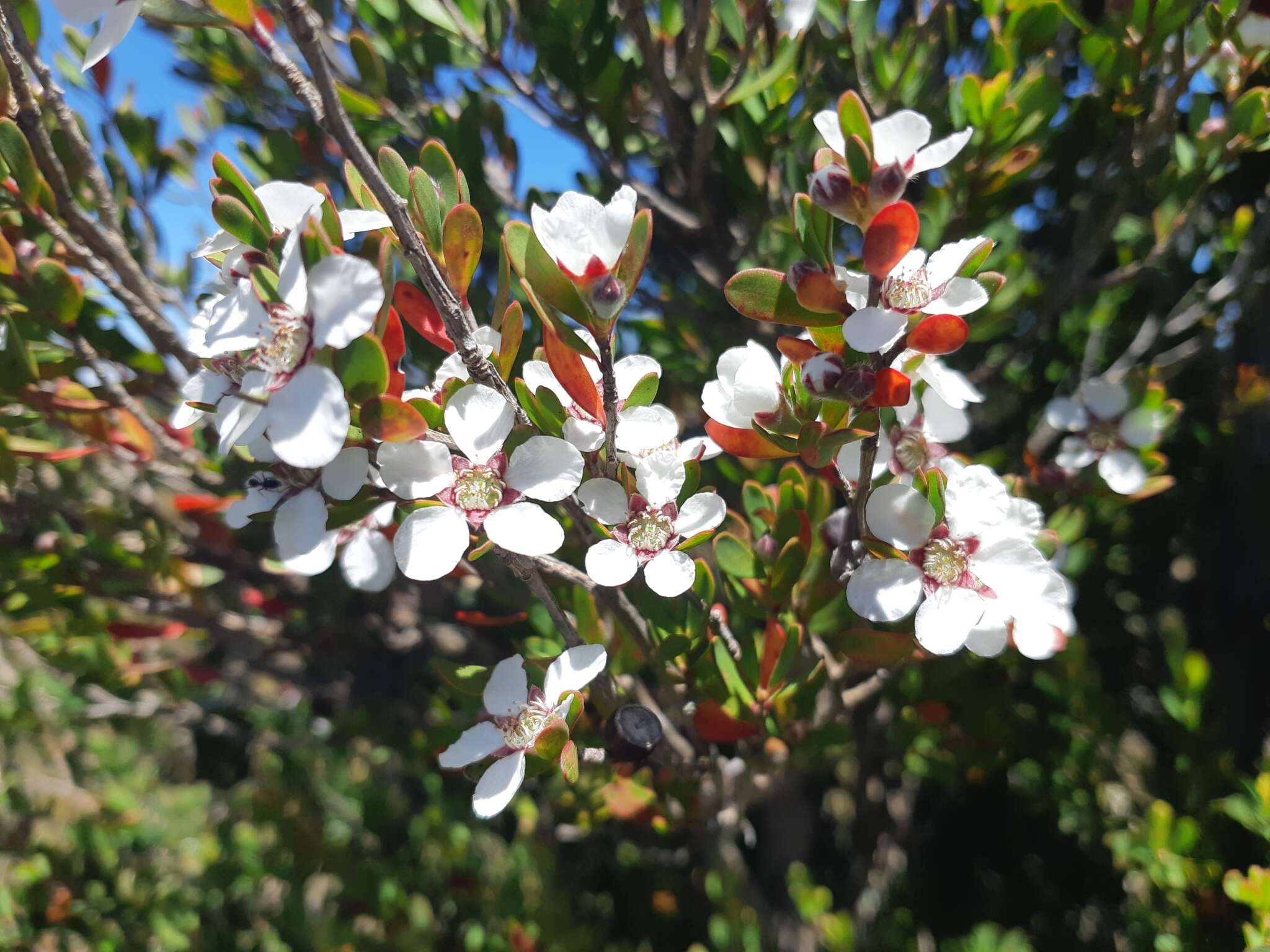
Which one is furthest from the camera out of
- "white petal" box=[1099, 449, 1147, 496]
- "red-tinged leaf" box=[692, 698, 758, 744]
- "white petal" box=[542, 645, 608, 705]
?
"white petal" box=[1099, 449, 1147, 496]

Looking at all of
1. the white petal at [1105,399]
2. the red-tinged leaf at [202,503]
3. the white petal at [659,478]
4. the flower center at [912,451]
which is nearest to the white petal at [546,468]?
the white petal at [659,478]

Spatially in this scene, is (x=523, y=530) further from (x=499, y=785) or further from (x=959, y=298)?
(x=959, y=298)

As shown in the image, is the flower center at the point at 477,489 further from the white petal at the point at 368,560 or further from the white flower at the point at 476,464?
the white petal at the point at 368,560

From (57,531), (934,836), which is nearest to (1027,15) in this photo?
(57,531)

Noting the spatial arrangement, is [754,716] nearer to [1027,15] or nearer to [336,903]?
[1027,15]

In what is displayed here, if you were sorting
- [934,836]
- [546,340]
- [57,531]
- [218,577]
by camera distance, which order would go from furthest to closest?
1. [934,836]
2. [218,577]
3. [57,531]
4. [546,340]

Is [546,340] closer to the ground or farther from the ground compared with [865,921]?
farther from the ground

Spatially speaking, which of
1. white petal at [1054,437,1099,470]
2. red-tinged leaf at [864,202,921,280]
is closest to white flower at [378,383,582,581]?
red-tinged leaf at [864,202,921,280]

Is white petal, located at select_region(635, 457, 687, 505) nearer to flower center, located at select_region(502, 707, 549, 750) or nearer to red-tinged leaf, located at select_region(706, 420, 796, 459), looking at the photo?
red-tinged leaf, located at select_region(706, 420, 796, 459)
